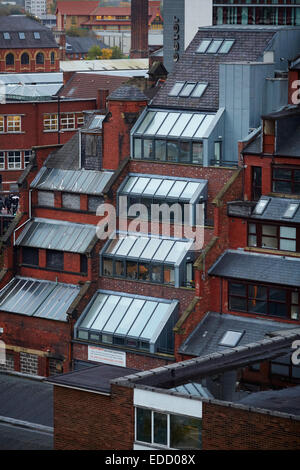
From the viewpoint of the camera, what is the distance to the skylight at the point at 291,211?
6894cm

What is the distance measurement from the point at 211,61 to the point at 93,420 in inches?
1336

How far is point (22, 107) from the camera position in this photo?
113750mm

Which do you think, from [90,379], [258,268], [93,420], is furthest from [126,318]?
[93,420]

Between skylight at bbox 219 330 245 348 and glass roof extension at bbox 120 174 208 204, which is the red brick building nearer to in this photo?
glass roof extension at bbox 120 174 208 204

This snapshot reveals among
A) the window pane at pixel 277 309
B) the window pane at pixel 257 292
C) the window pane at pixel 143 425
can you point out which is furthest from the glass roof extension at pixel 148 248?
the window pane at pixel 143 425

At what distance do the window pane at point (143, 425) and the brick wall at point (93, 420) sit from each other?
10.9 inches

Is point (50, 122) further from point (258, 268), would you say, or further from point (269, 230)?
point (258, 268)

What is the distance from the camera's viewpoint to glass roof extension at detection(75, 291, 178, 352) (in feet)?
236

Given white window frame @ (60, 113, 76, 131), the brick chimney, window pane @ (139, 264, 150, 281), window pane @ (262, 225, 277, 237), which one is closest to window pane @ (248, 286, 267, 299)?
window pane @ (262, 225, 277, 237)

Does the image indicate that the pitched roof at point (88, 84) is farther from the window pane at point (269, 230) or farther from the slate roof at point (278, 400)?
the slate roof at point (278, 400)

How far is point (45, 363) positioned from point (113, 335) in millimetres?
5921
